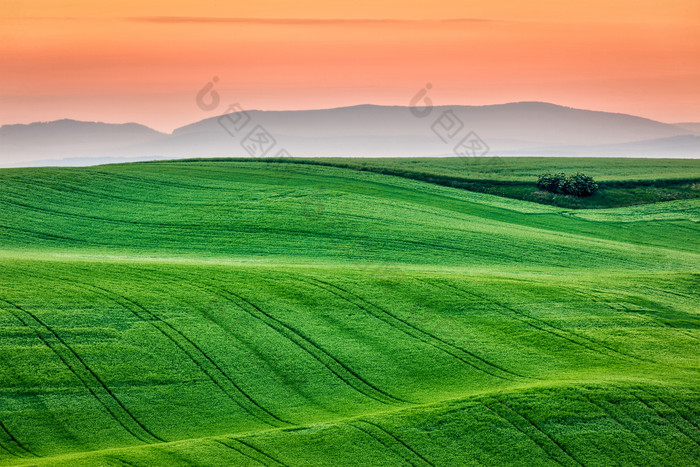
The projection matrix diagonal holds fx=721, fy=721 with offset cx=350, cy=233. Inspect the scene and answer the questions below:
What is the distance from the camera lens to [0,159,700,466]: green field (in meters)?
20.8

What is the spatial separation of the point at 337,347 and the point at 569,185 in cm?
5492

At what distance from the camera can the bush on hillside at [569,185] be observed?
249ft

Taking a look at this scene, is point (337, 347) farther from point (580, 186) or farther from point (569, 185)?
point (580, 186)

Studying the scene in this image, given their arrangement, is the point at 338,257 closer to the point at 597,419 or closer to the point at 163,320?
the point at 163,320

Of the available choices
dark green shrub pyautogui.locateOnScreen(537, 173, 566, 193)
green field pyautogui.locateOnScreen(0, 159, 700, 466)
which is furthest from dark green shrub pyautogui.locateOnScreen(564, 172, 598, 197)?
green field pyautogui.locateOnScreen(0, 159, 700, 466)

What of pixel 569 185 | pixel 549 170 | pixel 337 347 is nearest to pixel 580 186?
pixel 569 185

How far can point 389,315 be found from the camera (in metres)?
Answer: 30.8

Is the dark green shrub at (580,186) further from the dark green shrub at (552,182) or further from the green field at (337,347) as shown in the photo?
the green field at (337,347)

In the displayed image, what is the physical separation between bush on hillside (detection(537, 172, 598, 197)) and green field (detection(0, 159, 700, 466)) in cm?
2480

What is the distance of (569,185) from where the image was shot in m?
76.2

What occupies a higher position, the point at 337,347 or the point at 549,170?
the point at 549,170

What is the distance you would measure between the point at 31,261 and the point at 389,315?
1860 centimetres

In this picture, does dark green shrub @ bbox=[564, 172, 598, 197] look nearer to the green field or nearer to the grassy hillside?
the grassy hillside

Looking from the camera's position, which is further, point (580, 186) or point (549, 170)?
point (549, 170)
